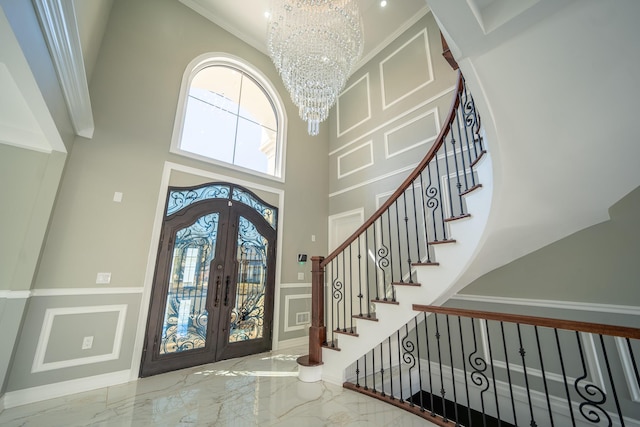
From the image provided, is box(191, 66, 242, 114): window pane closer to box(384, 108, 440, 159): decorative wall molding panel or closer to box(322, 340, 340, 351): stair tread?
box(384, 108, 440, 159): decorative wall molding panel

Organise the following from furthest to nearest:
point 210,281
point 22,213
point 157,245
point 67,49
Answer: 1. point 210,281
2. point 157,245
3. point 22,213
4. point 67,49

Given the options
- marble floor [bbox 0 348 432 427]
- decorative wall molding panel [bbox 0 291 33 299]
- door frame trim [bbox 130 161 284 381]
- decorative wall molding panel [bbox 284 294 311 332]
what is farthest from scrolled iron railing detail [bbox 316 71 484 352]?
decorative wall molding panel [bbox 0 291 33 299]

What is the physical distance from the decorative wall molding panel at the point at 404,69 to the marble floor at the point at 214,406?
167 inches

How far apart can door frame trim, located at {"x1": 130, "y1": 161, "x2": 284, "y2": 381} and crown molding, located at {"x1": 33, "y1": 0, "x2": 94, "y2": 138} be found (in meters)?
1.05

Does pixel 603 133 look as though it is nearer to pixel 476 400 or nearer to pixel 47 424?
pixel 476 400

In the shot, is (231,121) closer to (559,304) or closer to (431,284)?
(431,284)

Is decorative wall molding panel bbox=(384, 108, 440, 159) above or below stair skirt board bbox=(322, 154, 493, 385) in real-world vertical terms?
above

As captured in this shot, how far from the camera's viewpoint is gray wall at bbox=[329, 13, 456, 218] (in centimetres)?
371

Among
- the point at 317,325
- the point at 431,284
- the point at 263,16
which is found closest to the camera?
the point at 431,284

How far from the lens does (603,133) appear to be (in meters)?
1.46

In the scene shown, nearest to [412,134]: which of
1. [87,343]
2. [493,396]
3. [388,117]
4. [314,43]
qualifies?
[388,117]

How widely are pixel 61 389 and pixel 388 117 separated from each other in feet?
17.4

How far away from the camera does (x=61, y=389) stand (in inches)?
94.2

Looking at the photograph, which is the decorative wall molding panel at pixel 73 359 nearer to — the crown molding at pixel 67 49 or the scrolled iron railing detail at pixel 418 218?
the crown molding at pixel 67 49
